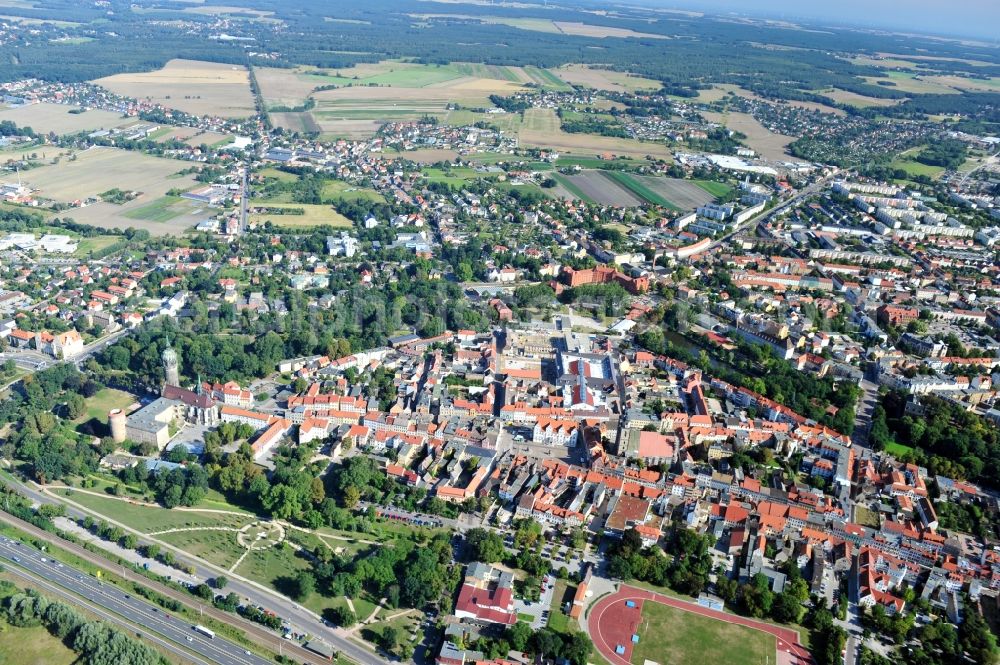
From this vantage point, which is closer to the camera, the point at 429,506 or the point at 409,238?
the point at 429,506

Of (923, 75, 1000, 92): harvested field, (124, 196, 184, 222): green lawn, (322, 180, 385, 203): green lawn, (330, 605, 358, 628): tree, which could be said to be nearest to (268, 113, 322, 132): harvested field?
(322, 180, 385, 203): green lawn

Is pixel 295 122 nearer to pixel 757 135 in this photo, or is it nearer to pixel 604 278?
pixel 757 135

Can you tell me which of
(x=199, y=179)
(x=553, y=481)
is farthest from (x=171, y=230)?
(x=553, y=481)

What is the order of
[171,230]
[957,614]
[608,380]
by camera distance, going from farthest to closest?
[171,230]
[608,380]
[957,614]

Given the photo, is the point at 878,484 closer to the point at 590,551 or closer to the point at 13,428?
the point at 590,551

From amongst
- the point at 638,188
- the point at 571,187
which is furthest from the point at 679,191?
the point at 571,187
